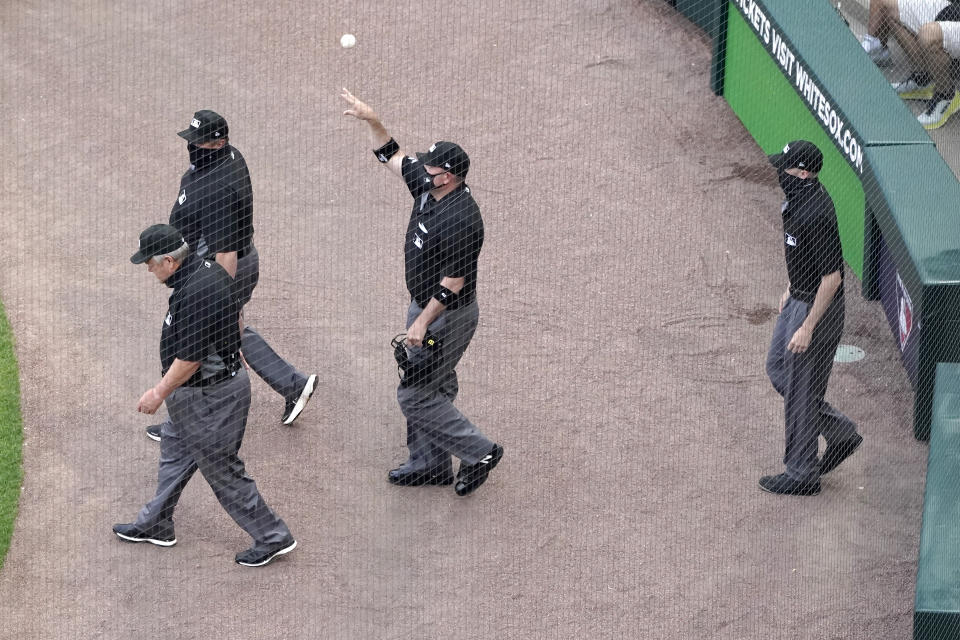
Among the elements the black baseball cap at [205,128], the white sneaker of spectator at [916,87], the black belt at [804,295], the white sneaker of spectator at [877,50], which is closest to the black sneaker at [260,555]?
the black baseball cap at [205,128]

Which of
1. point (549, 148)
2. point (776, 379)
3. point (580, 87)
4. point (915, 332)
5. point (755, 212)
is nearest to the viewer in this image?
point (776, 379)

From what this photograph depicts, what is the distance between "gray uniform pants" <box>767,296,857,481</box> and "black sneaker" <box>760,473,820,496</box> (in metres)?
0.03

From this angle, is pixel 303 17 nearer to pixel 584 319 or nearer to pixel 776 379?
pixel 584 319

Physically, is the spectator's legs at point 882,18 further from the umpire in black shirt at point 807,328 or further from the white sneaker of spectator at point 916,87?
the umpire in black shirt at point 807,328

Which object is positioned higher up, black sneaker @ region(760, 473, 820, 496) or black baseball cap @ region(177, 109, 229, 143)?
black baseball cap @ region(177, 109, 229, 143)

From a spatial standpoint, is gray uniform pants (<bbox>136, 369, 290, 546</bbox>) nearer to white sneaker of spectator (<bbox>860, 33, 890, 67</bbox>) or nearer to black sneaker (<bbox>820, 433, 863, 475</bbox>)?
black sneaker (<bbox>820, 433, 863, 475</bbox>)

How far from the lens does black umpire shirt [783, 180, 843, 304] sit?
255 inches

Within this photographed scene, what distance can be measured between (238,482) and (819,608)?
8.74 feet

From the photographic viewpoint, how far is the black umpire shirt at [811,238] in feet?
21.3

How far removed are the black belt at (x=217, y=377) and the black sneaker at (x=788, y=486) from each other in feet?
8.77

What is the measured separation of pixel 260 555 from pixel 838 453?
2.86 meters

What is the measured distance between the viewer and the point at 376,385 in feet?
26.0

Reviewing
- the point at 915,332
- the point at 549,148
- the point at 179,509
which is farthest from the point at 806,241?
the point at 549,148

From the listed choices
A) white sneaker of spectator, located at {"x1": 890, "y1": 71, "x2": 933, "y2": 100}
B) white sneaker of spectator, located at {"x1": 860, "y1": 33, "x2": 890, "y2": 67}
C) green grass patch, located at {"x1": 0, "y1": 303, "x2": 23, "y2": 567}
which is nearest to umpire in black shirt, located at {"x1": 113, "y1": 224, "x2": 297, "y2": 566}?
green grass patch, located at {"x1": 0, "y1": 303, "x2": 23, "y2": 567}
